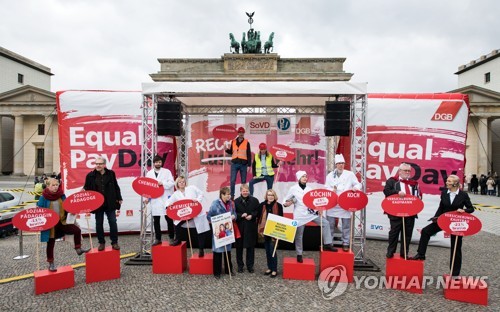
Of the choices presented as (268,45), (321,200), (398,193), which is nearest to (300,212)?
(321,200)

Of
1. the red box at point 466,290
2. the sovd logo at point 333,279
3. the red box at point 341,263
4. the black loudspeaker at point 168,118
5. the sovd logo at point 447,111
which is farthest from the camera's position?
the sovd logo at point 447,111

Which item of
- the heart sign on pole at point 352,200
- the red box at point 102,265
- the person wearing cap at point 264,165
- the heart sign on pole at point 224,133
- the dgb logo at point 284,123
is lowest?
the red box at point 102,265

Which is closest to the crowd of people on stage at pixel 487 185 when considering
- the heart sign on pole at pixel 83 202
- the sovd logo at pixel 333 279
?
the sovd logo at pixel 333 279

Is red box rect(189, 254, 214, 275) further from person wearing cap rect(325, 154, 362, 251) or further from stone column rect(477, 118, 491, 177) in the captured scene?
stone column rect(477, 118, 491, 177)

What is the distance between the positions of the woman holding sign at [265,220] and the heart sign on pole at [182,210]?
1271 mm

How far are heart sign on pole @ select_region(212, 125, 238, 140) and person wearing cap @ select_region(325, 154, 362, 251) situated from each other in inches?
158

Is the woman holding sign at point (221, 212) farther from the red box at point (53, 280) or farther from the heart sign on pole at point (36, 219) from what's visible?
the heart sign on pole at point (36, 219)

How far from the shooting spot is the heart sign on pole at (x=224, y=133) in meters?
9.73

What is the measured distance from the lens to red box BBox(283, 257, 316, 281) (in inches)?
219

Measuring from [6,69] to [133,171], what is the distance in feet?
161

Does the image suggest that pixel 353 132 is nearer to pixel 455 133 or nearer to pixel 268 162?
pixel 268 162

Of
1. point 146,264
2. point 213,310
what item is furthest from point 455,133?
point 146,264

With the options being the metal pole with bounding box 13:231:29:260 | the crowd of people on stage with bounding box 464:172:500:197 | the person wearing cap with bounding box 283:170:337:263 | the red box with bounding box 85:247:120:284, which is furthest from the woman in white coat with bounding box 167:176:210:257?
the crowd of people on stage with bounding box 464:172:500:197

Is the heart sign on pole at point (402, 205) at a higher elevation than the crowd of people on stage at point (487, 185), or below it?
higher
